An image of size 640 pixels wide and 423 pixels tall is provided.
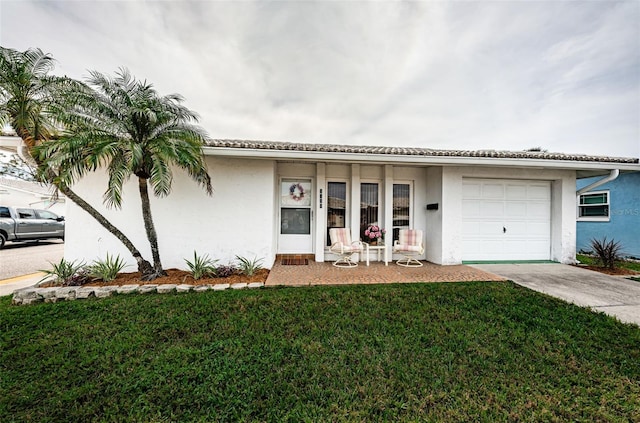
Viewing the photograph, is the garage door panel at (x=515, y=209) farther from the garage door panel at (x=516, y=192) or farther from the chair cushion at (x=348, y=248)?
the chair cushion at (x=348, y=248)

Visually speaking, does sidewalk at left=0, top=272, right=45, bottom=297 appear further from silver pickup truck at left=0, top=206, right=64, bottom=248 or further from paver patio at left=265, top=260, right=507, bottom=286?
silver pickup truck at left=0, top=206, right=64, bottom=248

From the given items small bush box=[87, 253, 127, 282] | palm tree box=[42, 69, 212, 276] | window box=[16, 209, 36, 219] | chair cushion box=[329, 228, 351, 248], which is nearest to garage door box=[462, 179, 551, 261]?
chair cushion box=[329, 228, 351, 248]

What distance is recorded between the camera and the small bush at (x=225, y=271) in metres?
6.09

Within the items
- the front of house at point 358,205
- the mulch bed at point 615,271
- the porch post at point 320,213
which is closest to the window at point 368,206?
the front of house at point 358,205

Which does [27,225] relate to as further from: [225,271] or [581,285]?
[581,285]

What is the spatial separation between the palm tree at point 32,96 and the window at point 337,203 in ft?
20.7

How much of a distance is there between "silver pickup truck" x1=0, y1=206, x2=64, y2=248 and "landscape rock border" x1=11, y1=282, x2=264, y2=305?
10.7 metres

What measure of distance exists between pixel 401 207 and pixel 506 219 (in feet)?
11.0

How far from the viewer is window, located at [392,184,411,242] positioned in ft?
27.5

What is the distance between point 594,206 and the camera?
1045cm

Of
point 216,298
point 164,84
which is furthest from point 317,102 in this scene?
point 216,298

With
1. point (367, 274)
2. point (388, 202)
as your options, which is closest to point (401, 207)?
point (388, 202)

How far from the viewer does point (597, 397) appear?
8.07 ft

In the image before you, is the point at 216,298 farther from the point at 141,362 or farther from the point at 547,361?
the point at 547,361
